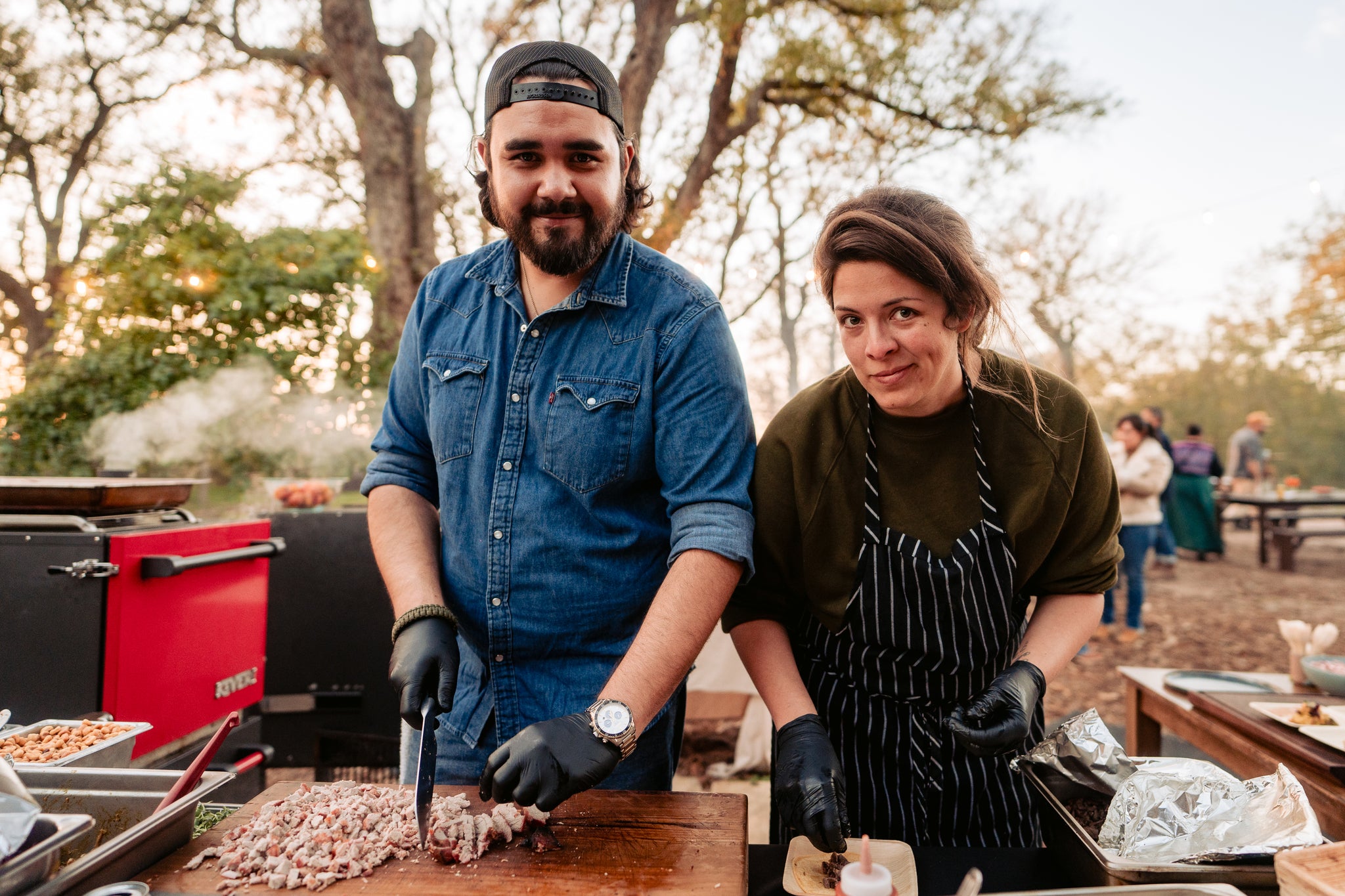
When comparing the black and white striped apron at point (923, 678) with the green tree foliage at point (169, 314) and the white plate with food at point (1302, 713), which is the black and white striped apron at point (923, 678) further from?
the green tree foliage at point (169, 314)

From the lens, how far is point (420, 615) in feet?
4.58

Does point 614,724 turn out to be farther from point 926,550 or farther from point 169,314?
point 169,314

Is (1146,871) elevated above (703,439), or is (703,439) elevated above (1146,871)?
(703,439)

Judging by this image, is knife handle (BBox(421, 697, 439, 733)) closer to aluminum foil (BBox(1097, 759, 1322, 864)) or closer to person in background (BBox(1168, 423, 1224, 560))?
aluminum foil (BBox(1097, 759, 1322, 864))

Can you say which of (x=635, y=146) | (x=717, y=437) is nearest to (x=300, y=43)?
(x=635, y=146)

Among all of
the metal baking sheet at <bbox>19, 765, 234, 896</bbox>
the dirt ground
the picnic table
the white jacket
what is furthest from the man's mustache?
the picnic table

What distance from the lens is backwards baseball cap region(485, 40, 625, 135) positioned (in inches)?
56.7

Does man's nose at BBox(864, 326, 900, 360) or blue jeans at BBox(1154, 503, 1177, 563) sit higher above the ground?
man's nose at BBox(864, 326, 900, 360)

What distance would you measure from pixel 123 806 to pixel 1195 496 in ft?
38.7

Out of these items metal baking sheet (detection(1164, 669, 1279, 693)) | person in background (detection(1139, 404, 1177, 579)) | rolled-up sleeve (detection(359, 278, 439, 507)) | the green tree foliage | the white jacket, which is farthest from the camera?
person in background (detection(1139, 404, 1177, 579))

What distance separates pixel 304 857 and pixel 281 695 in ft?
8.15

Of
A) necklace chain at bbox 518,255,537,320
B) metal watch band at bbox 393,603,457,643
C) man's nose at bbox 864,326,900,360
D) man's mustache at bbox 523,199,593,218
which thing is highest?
man's mustache at bbox 523,199,593,218

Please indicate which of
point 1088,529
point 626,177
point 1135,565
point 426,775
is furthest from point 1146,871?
point 1135,565

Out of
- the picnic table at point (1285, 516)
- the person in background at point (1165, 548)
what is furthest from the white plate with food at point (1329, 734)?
the picnic table at point (1285, 516)
